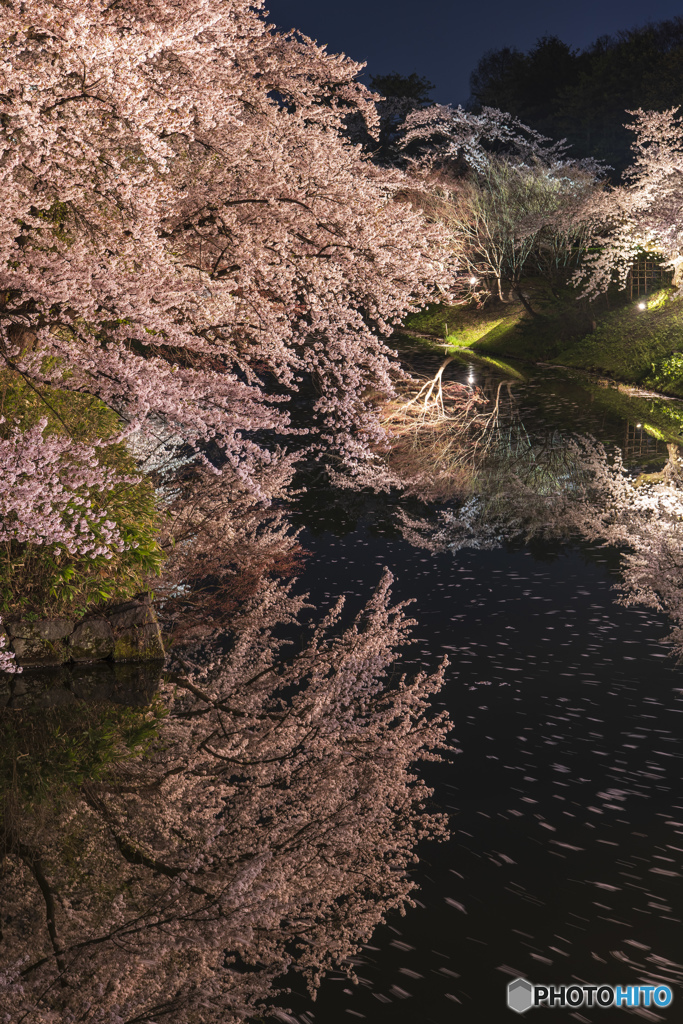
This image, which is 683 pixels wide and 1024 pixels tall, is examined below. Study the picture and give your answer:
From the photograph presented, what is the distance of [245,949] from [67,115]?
6.23 metres

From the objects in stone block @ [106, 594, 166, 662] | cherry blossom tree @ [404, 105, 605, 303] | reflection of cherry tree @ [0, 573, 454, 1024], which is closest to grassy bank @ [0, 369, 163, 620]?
stone block @ [106, 594, 166, 662]

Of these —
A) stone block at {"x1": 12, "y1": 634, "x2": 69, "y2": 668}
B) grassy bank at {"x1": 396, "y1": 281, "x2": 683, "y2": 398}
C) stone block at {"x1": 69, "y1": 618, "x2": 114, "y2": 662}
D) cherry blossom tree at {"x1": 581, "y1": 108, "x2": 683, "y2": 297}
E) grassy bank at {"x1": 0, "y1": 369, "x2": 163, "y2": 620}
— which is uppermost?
cherry blossom tree at {"x1": 581, "y1": 108, "x2": 683, "y2": 297}

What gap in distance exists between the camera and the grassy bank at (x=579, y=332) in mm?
24297

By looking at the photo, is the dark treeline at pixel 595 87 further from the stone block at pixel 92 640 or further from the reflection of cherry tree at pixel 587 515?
the stone block at pixel 92 640

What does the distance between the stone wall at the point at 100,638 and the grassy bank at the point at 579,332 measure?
58.8 feet

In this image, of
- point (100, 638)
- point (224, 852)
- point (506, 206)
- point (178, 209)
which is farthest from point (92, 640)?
point (506, 206)

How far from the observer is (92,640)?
8391 millimetres

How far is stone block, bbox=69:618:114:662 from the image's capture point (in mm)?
8344

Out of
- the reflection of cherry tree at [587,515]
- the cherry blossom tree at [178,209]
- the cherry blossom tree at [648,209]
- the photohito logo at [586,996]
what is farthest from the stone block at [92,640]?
the cherry blossom tree at [648,209]

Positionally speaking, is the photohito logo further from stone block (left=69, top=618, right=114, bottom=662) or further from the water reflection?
stone block (left=69, top=618, right=114, bottom=662)

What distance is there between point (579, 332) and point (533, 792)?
83.9 feet

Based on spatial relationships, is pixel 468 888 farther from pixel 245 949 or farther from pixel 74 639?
pixel 74 639

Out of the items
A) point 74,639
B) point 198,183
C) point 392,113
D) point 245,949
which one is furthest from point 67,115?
point 392,113

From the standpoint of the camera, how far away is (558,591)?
973 centimetres
